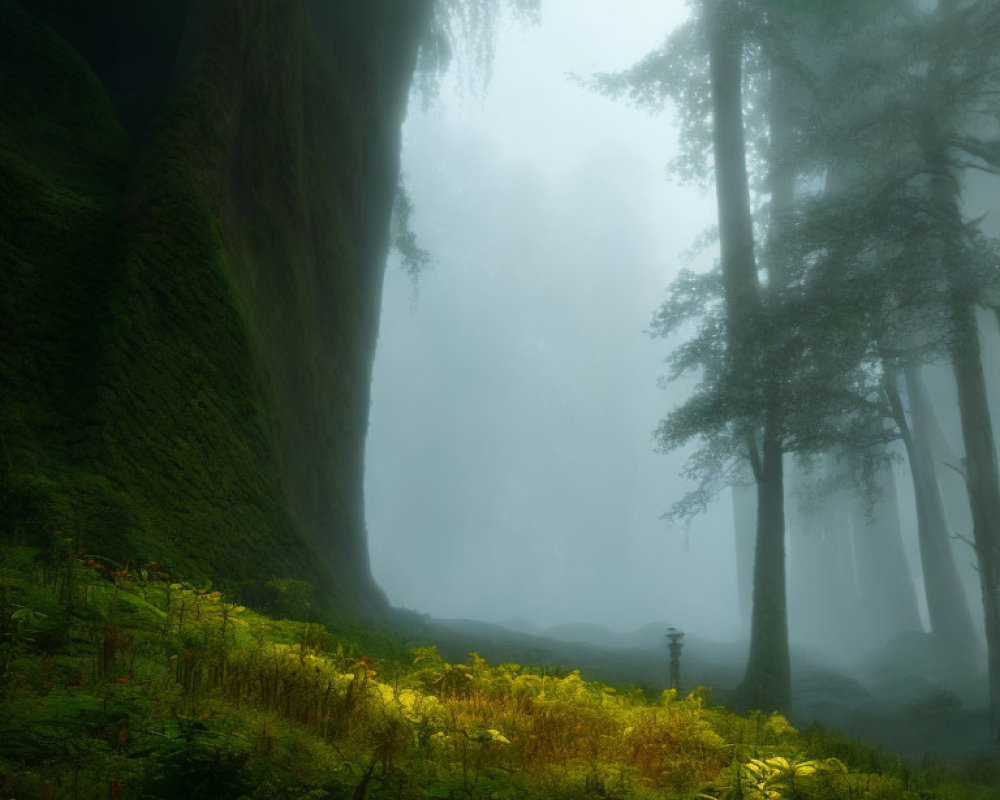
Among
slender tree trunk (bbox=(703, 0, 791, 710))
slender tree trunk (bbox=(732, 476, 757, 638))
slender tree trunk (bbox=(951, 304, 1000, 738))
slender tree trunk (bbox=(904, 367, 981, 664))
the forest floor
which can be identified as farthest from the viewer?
slender tree trunk (bbox=(732, 476, 757, 638))

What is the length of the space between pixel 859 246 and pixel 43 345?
1356 centimetres

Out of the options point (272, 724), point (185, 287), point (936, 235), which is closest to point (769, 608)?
point (936, 235)

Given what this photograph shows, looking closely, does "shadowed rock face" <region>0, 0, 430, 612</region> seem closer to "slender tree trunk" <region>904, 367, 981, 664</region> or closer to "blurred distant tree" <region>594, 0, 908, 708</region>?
"blurred distant tree" <region>594, 0, 908, 708</region>

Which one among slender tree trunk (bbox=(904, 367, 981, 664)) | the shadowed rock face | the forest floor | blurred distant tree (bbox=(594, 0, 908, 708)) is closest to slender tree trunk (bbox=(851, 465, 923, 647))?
the forest floor

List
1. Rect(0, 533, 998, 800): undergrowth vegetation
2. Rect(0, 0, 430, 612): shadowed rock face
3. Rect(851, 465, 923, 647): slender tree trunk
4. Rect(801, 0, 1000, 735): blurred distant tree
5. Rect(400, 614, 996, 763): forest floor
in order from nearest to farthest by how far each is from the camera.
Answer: Rect(0, 533, 998, 800): undergrowth vegetation, Rect(0, 0, 430, 612): shadowed rock face, Rect(801, 0, 1000, 735): blurred distant tree, Rect(400, 614, 996, 763): forest floor, Rect(851, 465, 923, 647): slender tree trunk

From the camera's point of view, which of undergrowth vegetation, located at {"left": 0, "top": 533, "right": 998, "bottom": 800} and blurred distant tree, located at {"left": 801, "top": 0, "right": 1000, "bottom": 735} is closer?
undergrowth vegetation, located at {"left": 0, "top": 533, "right": 998, "bottom": 800}

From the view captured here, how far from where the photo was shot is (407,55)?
1767cm

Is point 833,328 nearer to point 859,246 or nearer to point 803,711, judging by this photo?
point 859,246

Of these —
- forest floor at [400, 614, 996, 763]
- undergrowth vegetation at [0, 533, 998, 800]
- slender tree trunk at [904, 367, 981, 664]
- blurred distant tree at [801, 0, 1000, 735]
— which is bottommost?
forest floor at [400, 614, 996, 763]

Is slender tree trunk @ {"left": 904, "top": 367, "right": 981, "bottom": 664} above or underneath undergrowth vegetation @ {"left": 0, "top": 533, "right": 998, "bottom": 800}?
above

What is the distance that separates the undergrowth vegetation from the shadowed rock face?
1.63m

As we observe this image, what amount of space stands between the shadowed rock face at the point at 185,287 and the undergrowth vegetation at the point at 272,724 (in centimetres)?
163

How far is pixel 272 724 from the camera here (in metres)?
2.84

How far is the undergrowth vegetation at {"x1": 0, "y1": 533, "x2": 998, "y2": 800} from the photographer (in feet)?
7.48
